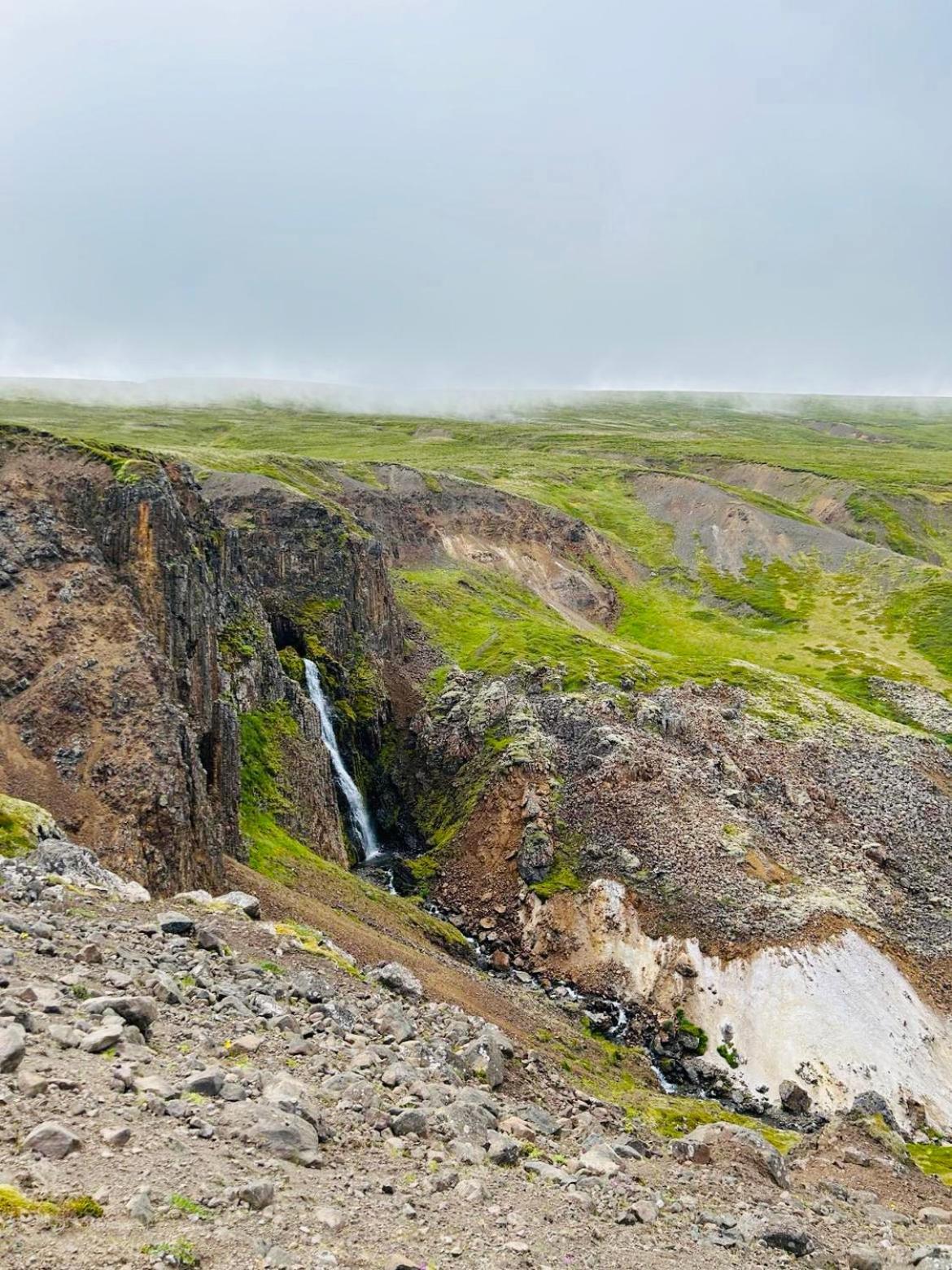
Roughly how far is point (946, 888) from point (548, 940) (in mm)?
26933

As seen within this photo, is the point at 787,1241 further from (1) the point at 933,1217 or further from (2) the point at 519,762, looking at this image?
(2) the point at 519,762

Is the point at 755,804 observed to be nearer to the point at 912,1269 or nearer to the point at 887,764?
the point at 887,764

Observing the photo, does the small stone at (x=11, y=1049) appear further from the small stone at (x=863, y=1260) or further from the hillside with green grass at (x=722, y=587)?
the hillside with green grass at (x=722, y=587)

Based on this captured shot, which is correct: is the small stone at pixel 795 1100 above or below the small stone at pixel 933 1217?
below

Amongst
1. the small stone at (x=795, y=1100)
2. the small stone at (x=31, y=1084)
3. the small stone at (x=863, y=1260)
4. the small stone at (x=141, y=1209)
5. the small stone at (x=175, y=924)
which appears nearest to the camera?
the small stone at (x=141, y=1209)

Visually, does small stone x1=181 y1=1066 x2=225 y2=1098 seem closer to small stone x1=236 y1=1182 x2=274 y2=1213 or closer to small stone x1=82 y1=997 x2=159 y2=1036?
small stone x1=82 y1=997 x2=159 y2=1036

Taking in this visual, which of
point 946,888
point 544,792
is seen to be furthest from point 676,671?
point 946,888

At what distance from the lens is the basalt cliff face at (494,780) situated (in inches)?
1325

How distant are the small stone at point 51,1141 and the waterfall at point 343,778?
165 ft

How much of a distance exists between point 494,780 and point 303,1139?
160ft

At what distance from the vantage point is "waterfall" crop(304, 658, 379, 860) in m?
60.2

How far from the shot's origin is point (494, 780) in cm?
5981

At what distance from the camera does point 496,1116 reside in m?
16.2

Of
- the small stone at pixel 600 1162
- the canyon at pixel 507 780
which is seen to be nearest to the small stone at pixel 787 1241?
the small stone at pixel 600 1162
